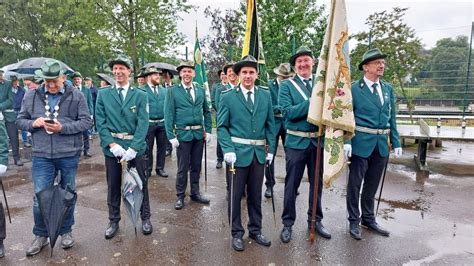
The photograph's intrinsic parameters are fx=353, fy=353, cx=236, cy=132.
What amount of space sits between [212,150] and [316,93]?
19.0 feet

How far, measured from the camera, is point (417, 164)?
730 centimetres

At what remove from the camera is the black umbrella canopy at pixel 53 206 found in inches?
140

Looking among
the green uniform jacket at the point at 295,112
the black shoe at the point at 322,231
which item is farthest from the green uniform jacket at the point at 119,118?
the black shoe at the point at 322,231

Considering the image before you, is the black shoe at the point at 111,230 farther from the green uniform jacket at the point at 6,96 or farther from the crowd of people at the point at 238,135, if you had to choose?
the green uniform jacket at the point at 6,96

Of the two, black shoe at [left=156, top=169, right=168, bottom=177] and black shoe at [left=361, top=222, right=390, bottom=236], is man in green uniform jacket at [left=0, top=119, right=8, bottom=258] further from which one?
black shoe at [left=361, top=222, right=390, bottom=236]

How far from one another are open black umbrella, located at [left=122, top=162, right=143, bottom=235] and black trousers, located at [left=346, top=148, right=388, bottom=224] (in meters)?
2.43

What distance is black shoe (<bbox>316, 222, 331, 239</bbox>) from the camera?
159 inches


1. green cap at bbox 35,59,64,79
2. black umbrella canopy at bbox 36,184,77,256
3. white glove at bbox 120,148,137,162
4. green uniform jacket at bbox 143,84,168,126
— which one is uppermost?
green cap at bbox 35,59,64,79

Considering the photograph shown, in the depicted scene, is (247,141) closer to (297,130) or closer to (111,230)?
(297,130)

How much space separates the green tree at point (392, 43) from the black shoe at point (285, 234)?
A: 28.0 ft

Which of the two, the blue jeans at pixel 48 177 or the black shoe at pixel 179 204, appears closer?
the blue jeans at pixel 48 177

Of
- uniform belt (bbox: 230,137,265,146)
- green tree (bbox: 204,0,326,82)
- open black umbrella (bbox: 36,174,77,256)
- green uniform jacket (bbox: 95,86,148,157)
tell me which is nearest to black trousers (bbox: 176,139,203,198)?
green uniform jacket (bbox: 95,86,148,157)

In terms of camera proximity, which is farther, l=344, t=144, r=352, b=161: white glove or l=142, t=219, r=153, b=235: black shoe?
l=142, t=219, r=153, b=235: black shoe

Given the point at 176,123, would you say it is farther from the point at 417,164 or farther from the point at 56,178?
the point at 417,164
